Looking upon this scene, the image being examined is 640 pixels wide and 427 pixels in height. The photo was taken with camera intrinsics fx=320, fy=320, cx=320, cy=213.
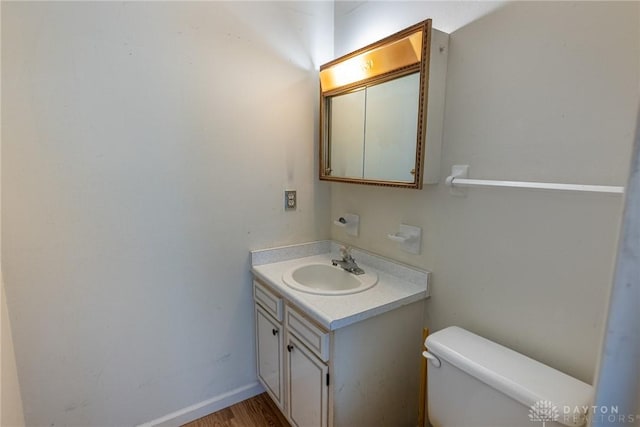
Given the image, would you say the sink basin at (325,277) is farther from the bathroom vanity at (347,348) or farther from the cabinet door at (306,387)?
the cabinet door at (306,387)

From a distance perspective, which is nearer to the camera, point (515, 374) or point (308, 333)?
point (515, 374)

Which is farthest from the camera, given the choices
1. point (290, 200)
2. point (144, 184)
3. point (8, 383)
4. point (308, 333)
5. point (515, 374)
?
point (290, 200)

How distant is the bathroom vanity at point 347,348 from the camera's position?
4.11ft

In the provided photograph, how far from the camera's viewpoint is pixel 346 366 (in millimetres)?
1260

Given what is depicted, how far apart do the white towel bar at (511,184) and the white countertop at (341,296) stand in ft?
1.49

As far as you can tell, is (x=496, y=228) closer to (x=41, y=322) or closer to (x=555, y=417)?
(x=555, y=417)

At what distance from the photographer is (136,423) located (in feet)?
5.23

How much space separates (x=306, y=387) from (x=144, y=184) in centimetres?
116

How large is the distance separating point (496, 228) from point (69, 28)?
1813 mm

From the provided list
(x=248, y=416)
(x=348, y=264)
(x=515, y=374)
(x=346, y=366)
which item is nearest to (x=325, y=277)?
(x=348, y=264)

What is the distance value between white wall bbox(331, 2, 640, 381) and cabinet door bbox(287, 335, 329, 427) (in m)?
0.59

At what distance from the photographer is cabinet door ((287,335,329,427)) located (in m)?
1.29

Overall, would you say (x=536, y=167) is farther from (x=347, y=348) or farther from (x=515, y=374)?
(x=347, y=348)

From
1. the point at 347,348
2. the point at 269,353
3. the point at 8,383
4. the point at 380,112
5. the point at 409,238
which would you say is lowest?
the point at 269,353
